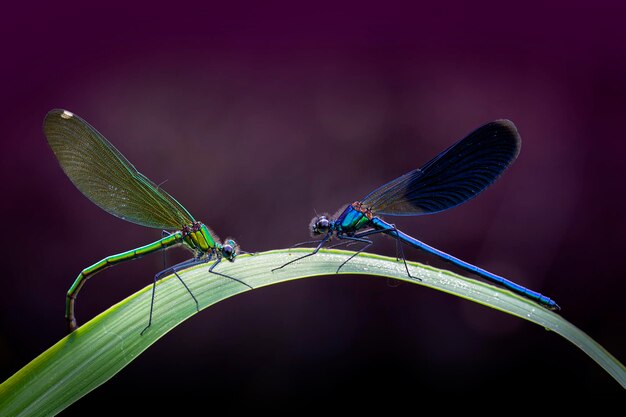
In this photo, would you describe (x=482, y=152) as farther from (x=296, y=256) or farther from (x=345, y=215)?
(x=296, y=256)

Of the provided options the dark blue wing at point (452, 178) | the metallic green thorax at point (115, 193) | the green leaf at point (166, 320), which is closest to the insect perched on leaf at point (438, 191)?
the dark blue wing at point (452, 178)

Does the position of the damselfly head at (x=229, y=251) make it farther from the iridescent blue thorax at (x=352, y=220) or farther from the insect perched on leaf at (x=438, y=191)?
the iridescent blue thorax at (x=352, y=220)

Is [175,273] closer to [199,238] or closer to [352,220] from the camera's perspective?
[199,238]

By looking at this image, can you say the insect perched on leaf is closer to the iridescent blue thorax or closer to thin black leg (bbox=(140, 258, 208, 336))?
the iridescent blue thorax

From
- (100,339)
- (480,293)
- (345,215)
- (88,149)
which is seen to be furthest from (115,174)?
(480,293)

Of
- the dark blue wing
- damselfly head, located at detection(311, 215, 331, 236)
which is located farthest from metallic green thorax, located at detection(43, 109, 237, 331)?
the dark blue wing

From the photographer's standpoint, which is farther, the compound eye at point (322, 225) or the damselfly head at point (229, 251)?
the compound eye at point (322, 225)
